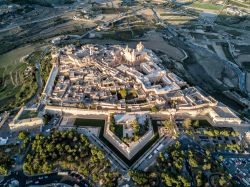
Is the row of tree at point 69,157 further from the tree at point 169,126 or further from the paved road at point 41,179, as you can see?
the tree at point 169,126

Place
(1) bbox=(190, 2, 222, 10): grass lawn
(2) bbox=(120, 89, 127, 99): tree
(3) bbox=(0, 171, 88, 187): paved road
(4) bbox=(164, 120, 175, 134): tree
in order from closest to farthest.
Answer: (3) bbox=(0, 171, 88, 187): paved road → (4) bbox=(164, 120, 175, 134): tree → (2) bbox=(120, 89, 127, 99): tree → (1) bbox=(190, 2, 222, 10): grass lawn

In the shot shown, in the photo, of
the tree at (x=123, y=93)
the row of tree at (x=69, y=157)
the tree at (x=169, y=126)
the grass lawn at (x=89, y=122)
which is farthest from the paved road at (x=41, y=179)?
the tree at (x=123, y=93)

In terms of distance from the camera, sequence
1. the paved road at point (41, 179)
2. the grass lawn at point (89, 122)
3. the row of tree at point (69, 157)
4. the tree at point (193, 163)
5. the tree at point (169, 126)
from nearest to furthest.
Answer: the paved road at point (41, 179), the row of tree at point (69, 157), the tree at point (193, 163), the tree at point (169, 126), the grass lawn at point (89, 122)

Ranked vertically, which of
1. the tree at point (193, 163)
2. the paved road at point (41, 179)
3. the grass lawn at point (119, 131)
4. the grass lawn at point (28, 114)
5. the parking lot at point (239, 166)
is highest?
the grass lawn at point (28, 114)

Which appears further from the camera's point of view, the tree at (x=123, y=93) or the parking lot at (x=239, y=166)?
the tree at (x=123, y=93)

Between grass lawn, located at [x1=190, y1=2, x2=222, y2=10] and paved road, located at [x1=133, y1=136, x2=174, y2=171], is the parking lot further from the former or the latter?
grass lawn, located at [x1=190, y1=2, x2=222, y2=10]

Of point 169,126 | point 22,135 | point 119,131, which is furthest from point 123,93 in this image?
point 22,135

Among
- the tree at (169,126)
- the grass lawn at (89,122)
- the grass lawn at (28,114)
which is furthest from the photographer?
the grass lawn at (89,122)

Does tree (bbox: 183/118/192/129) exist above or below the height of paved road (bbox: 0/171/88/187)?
above

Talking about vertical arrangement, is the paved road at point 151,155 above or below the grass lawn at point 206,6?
below

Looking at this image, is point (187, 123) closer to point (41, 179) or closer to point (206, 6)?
point (41, 179)

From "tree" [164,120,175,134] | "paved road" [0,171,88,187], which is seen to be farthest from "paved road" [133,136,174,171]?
"paved road" [0,171,88,187]

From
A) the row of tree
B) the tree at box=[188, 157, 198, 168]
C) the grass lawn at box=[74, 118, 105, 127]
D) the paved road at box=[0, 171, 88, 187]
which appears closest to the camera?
the paved road at box=[0, 171, 88, 187]
